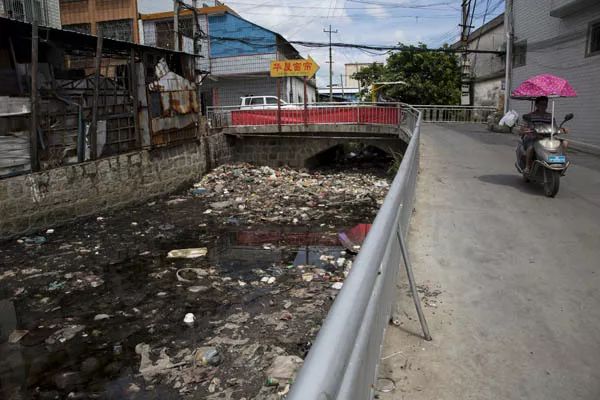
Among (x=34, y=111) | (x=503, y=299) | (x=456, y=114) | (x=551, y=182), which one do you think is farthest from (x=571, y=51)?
(x=34, y=111)

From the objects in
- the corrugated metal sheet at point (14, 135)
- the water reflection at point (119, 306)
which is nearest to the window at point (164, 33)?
the corrugated metal sheet at point (14, 135)

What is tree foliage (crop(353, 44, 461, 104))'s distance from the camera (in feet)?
105

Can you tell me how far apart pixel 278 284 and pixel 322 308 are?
1320 mm

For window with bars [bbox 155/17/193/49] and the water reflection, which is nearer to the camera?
the water reflection

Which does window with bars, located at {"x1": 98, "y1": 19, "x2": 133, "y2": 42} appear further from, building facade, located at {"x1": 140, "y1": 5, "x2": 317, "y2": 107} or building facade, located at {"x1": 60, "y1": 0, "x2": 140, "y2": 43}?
building facade, located at {"x1": 140, "y1": 5, "x2": 317, "y2": 107}

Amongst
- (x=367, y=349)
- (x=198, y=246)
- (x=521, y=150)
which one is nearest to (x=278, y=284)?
(x=198, y=246)

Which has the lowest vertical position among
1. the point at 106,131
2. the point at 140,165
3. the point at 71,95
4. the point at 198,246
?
the point at 198,246

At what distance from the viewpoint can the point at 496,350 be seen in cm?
309

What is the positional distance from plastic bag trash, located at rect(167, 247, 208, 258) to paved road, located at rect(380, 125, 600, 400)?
4633mm

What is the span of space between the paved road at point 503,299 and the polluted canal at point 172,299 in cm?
177

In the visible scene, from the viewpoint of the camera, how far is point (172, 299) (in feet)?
24.9

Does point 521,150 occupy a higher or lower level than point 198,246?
higher

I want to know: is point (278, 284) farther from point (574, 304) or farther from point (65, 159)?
point (65, 159)

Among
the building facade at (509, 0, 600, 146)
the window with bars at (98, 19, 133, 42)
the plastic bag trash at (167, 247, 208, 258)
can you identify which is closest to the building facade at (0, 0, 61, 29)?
the plastic bag trash at (167, 247, 208, 258)
